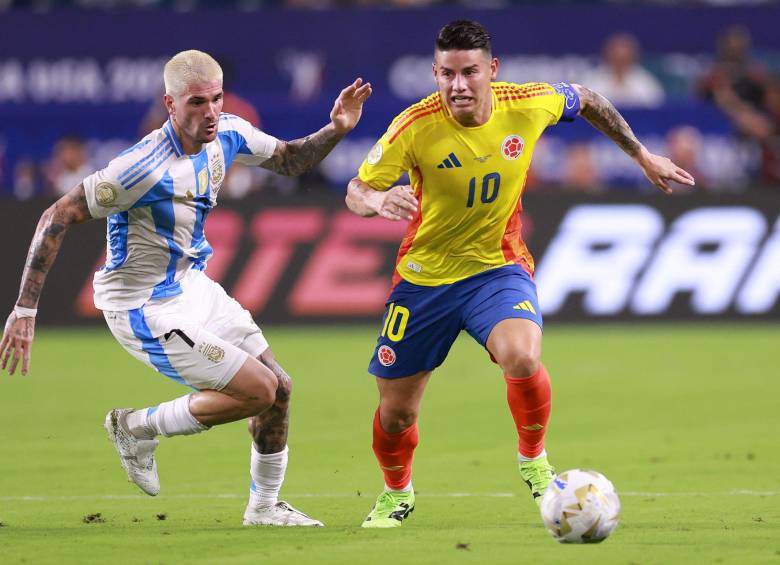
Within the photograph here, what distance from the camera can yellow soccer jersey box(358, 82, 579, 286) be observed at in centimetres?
767

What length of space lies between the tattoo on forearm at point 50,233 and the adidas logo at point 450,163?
1.77 meters

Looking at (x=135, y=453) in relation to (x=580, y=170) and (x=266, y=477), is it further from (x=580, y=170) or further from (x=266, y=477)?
(x=580, y=170)

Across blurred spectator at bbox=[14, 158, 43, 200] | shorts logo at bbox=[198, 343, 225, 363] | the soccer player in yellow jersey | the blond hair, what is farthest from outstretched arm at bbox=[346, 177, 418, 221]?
blurred spectator at bbox=[14, 158, 43, 200]

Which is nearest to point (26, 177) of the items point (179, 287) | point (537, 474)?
point (179, 287)

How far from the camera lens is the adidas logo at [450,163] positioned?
25.2ft

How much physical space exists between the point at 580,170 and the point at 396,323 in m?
10.5

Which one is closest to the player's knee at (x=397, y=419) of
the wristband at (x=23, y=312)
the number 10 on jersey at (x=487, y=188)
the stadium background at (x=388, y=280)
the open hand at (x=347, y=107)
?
the stadium background at (x=388, y=280)

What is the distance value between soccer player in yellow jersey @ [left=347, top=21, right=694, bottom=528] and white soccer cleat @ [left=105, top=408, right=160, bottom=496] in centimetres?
116

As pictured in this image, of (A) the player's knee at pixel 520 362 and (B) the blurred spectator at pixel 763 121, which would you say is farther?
(B) the blurred spectator at pixel 763 121

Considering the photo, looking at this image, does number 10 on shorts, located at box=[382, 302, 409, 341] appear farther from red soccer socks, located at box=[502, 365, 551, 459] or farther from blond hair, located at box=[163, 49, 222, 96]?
blond hair, located at box=[163, 49, 222, 96]

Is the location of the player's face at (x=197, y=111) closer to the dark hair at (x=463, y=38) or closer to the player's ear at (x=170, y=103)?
the player's ear at (x=170, y=103)

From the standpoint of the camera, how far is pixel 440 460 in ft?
32.8

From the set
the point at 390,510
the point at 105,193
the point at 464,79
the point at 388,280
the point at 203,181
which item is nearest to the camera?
the point at 105,193

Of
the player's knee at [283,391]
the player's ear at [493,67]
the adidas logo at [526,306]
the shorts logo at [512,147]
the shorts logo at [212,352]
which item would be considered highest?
the player's ear at [493,67]
